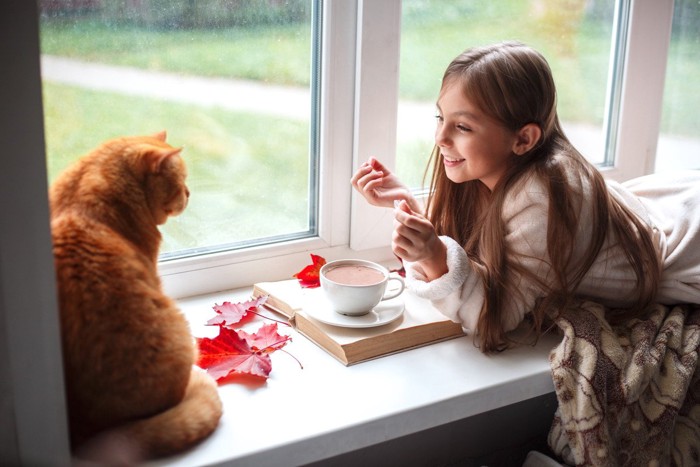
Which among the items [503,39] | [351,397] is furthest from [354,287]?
[503,39]

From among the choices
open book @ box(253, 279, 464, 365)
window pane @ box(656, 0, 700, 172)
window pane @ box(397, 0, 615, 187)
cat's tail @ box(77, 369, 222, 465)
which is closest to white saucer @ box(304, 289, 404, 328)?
open book @ box(253, 279, 464, 365)

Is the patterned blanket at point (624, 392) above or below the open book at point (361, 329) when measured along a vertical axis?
below

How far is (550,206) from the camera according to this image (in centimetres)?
104

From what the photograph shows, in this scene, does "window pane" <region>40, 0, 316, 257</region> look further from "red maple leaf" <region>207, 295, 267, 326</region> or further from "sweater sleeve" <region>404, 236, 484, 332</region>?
"sweater sleeve" <region>404, 236, 484, 332</region>

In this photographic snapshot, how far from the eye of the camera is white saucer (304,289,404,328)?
1.03 meters

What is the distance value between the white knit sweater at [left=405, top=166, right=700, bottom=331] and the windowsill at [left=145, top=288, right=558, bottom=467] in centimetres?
7

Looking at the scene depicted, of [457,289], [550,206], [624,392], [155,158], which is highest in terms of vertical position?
[155,158]

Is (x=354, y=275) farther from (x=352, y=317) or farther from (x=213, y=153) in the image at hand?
(x=213, y=153)

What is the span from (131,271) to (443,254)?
448mm

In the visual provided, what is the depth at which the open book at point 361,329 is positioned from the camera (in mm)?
1015

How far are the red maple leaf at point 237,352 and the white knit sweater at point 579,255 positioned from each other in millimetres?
218

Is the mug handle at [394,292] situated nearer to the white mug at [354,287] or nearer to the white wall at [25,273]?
the white mug at [354,287]

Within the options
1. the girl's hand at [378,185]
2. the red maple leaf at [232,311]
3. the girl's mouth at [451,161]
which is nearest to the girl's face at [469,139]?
the girl's mouth at [451,161]

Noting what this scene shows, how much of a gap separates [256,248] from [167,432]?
0.48 meters
